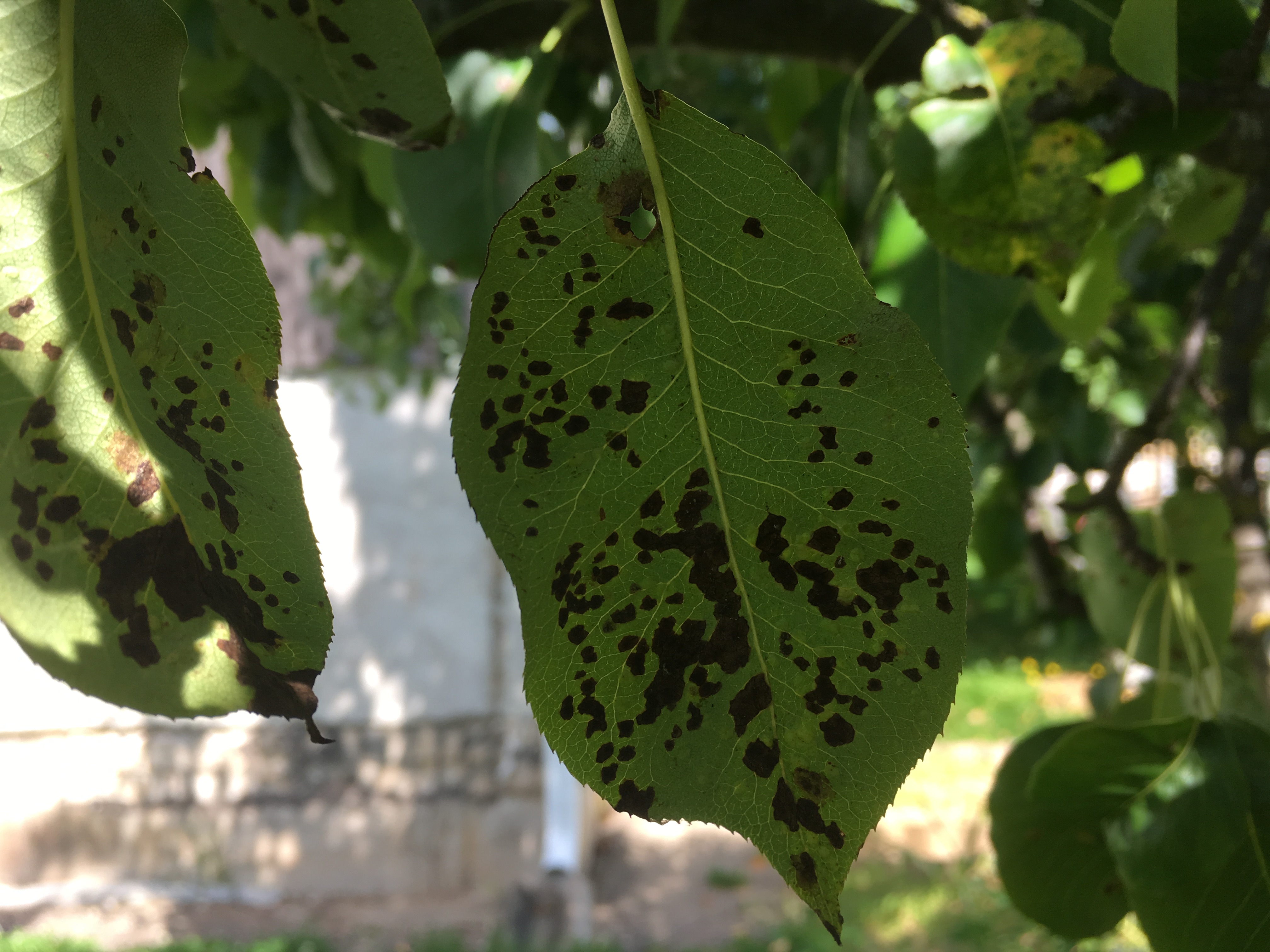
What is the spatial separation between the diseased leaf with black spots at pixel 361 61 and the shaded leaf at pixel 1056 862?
1.61ft

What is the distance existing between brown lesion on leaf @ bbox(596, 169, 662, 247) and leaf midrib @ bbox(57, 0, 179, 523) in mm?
172

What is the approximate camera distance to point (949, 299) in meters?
0.57

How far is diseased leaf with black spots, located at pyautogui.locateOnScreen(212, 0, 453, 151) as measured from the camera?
36cm

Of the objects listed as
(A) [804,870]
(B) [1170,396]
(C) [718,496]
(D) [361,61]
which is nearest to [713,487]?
(C) [718,496]

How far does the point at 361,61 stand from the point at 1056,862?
596 mm

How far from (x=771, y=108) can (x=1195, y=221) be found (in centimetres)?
40

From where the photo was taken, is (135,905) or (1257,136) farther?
(135,905)

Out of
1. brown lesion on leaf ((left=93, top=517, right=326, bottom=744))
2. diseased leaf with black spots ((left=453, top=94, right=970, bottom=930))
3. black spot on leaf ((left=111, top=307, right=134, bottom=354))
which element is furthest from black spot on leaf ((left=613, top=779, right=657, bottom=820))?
black spot on leaf ((left=111, top=307, right=134, bottom=354))

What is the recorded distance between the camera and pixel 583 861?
11.3 ft

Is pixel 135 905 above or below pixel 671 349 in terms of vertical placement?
below

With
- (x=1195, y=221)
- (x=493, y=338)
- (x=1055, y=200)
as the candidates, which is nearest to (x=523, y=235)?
(x=493, y=338)

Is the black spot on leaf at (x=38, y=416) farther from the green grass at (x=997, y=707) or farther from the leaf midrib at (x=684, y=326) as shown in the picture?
the green grass at (x=997, y=707)

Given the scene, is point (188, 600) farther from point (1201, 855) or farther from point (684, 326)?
point (1201, 855)

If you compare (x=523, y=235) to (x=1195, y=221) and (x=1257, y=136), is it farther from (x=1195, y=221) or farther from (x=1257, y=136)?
(x=1195, y=221)
